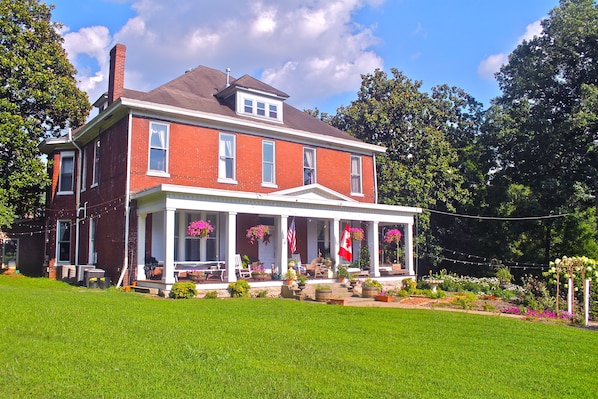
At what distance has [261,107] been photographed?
21.7 metres

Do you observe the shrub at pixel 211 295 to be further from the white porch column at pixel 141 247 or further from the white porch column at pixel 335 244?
the white porch column at pixel 335 244

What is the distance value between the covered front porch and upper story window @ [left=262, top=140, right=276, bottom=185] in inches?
44.3

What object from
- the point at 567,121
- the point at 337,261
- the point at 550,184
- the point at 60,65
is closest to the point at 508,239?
the point at 550,184

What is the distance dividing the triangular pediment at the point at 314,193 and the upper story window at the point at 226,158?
1874 millimetres

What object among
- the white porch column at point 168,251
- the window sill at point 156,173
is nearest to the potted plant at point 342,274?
the white porch column at point 168,251

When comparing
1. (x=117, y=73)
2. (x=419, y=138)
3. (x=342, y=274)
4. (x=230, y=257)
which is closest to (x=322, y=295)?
(x=230, y=257)

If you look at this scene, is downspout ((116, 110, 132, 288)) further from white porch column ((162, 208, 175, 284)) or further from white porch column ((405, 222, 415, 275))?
white porch column ((405, 222, 415, 275))

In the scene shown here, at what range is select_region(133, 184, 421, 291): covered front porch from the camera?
52.2 ft

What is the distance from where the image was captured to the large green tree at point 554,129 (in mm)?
26453

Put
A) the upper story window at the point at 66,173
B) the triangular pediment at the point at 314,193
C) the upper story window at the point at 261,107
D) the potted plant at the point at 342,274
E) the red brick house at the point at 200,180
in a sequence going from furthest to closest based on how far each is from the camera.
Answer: the upper story window at the point at 66,173
the upper story window at the point at 261,107
the triangular pediment at the point at 314,193
the potted plant at the point at 342,274
the red brick house at the point at 200,180

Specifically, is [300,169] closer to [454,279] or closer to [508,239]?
[454,279]

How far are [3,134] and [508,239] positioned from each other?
26.6 metres

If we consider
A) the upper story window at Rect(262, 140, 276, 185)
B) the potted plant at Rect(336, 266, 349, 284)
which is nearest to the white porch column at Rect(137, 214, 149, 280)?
the upper story window at Rect(262, 140, 276, 185)

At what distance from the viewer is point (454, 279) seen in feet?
73.5
